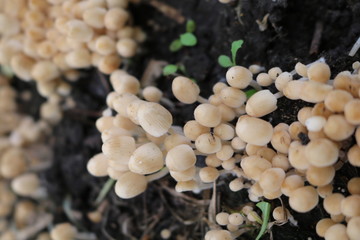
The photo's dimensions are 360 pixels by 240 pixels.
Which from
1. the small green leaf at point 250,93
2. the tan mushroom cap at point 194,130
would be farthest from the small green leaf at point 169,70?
the tan mushroom cap at point 194,130

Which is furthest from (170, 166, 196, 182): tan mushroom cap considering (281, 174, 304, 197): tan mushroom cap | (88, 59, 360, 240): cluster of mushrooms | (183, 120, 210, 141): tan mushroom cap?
(281, 174, 304, 197): tan mushroom cap

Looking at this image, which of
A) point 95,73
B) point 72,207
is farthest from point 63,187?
point 95,73

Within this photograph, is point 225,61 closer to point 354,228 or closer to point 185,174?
point 185,174

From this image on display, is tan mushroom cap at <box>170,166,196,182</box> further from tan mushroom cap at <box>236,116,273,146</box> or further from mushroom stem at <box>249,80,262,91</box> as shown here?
mushroom stem at <box>249,80,262,91</box>

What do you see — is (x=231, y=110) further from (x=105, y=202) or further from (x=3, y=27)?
(x=3, y=27)

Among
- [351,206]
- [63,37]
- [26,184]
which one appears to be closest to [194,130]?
[351,206]

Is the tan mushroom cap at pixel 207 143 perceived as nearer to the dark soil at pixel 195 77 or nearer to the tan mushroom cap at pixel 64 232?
the dark soil at pixel 195 77

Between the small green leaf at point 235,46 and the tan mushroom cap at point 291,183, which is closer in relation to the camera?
the tan mushroom cap at point 291,183
